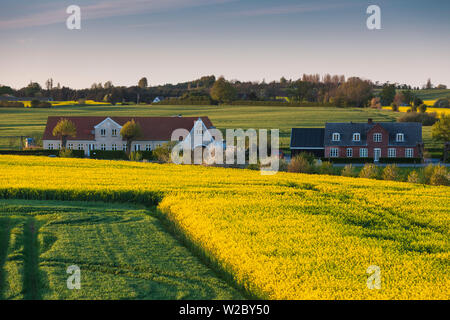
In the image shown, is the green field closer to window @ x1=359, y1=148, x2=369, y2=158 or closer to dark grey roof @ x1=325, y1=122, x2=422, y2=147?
dark grey roof @ x1=325, y1=122, x2=422, y2=147

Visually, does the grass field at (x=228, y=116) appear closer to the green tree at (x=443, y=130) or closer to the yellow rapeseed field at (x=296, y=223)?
the green tree at (x=443, y=130)

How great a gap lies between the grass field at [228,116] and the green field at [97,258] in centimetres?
6015

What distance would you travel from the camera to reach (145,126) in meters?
71.9

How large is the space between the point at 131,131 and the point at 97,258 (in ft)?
172

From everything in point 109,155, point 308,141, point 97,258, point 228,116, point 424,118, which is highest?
point 228,116

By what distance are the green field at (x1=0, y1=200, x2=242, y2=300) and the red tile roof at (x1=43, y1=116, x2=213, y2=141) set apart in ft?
153

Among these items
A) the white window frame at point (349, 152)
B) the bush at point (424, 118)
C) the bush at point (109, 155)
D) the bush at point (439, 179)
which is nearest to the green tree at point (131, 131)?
the bush at point (109, 155)

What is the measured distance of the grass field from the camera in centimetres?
9969

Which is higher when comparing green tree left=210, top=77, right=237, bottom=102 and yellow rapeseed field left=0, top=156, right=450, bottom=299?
green tree left=210, top=77, right=237, bottom=102

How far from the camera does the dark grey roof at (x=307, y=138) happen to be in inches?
2645

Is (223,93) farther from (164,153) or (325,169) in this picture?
(325,169)

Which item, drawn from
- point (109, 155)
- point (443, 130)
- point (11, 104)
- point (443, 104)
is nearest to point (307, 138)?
point (443, 130)

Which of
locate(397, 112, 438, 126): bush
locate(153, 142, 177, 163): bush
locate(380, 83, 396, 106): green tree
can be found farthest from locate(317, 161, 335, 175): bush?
locate(380, 83, 396, 106): green tree
